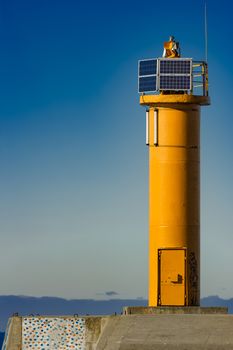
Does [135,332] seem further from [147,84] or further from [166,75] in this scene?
[166,75]

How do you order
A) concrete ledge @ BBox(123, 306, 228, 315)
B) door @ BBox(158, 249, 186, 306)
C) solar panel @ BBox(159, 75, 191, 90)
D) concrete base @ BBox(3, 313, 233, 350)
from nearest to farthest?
concrete base @ BBox(3, 313, 233, 350) < concrete ledge @ BBox(123, 306, 228, 315) < door @ BBox(158, 249, 186, 306) < solar panel @ BBox(159, 75, 191, 90)

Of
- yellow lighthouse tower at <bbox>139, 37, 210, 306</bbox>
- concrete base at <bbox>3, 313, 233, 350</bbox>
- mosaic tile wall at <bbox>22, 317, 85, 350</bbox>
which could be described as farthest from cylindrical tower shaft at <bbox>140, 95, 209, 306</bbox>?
mosaic tile wall at <bbox>22, 317, 85, 350</bbox>

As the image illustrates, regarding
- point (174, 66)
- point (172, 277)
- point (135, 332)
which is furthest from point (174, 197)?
point (135, 332)

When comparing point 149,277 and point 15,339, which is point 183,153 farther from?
point 15,339

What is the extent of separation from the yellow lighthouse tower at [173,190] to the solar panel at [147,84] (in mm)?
69

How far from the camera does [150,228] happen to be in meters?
39.0

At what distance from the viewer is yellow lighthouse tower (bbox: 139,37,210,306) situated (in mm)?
38375

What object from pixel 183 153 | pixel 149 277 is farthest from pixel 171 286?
pixel 183 153

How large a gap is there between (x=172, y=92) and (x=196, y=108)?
111cm

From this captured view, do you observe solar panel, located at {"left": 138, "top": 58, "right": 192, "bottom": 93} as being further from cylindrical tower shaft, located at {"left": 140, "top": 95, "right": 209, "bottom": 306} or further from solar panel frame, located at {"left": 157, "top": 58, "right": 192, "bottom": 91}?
cylindrical tower shaft, located at {"left": 140, "top": 95, "right": 209, "bottom": 306}

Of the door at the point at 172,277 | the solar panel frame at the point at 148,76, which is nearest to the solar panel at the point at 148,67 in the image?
the solar panel frame at the point at 148,76

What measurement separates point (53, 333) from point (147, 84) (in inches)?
376

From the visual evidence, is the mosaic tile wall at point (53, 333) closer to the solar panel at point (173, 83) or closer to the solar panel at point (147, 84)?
the solar panel at point (147, 84)

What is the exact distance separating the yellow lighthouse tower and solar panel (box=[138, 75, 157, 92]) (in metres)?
0.07
